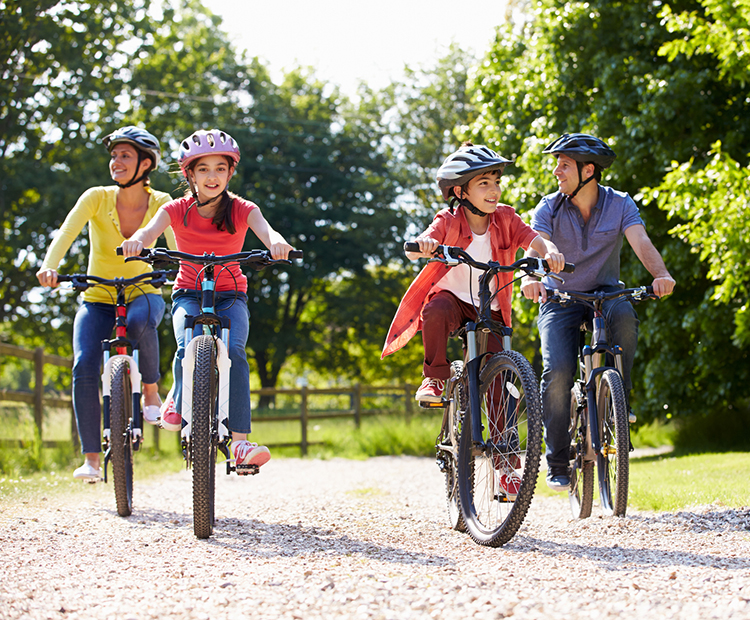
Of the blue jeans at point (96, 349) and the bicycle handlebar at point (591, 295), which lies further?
the blue jeans at point (96, 349)

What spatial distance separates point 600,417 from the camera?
4422 millimetres

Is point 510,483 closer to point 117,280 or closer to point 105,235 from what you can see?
point 117,280

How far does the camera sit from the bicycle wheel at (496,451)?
11.7ft

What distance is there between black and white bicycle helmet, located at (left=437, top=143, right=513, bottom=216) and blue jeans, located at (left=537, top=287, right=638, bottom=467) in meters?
0.82

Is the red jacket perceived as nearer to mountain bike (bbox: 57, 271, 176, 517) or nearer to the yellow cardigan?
mountain bike (bbox: 57, 271, 176, 517)

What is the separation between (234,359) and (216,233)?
2.66 ft

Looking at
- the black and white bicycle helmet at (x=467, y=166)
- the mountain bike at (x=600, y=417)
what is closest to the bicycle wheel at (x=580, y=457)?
the mountain bike at (x=600, y=417)

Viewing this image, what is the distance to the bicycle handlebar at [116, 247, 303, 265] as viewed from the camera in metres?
3.98

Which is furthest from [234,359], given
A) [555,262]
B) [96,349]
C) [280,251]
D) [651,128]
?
[651,128]

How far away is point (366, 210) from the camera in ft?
97.6

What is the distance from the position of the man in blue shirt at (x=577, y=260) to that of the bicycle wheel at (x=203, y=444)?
173cm

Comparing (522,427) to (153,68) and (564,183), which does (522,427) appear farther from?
(153,68)

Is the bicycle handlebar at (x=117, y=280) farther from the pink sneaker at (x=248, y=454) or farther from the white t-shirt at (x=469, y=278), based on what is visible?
the white t-shirt at (x=469, y=278)

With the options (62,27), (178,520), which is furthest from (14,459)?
(62,27)
